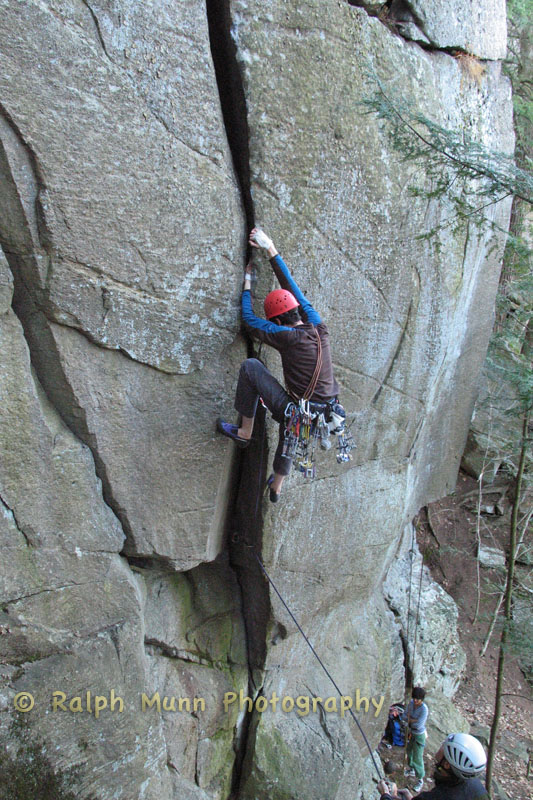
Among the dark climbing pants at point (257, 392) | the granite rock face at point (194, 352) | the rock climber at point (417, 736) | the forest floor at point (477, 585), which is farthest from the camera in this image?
the forest floor at point (477, 585)

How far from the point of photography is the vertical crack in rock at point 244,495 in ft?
14.5

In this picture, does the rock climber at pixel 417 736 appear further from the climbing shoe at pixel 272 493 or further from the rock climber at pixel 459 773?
the rock climber at pixel 459 773

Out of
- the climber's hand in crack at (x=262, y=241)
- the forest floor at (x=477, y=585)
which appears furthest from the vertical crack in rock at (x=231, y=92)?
the forest floor at (x=477, y=585)

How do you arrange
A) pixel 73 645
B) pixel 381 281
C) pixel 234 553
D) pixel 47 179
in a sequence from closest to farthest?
pixel 47 179 → pixel 73 645 → pixel 381 281 → pixel 234 553

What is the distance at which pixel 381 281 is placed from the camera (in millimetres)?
5449

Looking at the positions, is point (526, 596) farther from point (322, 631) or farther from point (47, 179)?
point (47, 179)

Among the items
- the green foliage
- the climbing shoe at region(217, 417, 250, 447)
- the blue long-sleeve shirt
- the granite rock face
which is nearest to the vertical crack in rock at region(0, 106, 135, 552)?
the granite rock face

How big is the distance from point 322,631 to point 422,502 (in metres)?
2.63

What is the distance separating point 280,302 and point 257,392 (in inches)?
29.7

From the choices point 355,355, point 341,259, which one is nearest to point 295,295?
point 341,259

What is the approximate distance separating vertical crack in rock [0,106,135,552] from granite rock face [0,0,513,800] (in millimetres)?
16

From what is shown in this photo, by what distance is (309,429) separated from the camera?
4512mm

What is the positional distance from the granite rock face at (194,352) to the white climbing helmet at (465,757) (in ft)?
7.78

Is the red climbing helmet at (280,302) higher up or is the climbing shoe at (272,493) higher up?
the red climbing helmet at (280,302)
